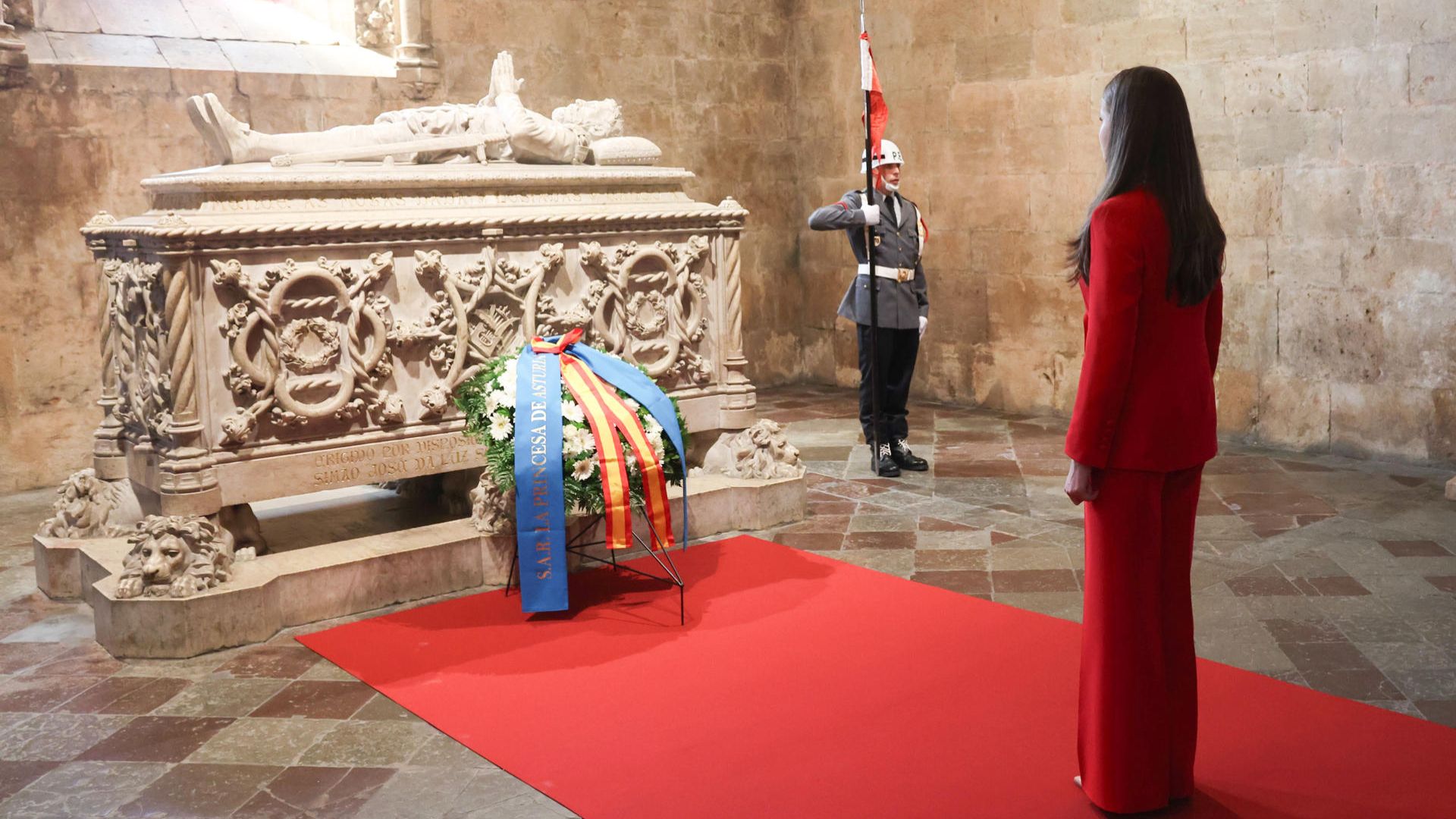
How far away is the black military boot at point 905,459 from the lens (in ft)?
22.2

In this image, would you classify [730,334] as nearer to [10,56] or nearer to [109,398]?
[109,398]

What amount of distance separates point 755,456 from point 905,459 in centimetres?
121

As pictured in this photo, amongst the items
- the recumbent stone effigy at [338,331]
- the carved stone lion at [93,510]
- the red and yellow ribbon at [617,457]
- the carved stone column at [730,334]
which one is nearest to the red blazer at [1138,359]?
the red and yellow ribbon at [617,457]

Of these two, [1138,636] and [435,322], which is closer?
[1138,636]

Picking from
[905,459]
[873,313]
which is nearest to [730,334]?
[873,313]

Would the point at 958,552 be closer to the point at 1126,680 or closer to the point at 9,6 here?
the point at 1126,680

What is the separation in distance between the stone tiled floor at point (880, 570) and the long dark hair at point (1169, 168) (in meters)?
1.56

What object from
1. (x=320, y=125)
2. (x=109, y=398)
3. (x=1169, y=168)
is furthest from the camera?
(x=320, y=125)

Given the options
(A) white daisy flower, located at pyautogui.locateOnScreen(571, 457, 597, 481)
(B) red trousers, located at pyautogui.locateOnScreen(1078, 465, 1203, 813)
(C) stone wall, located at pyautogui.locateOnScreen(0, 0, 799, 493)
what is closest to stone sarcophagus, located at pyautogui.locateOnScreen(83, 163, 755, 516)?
(A) white daisy flower, located at pyautogui.locateOnScreen(571, 457, 597, 481)

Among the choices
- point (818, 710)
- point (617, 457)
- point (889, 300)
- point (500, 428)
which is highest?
point (889, 300)

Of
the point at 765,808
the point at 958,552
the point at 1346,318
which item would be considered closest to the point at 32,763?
the point at 765,808

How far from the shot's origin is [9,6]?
677 cm

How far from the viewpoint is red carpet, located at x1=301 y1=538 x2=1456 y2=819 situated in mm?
3113

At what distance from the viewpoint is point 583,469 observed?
14.9 ft
